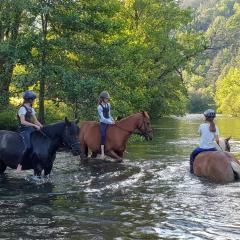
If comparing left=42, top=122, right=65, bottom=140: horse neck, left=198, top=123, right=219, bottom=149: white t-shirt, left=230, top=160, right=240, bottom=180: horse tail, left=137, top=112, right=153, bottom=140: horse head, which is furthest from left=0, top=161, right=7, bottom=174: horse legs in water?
left=230, top=160, right=240, bottom=180: horse tail

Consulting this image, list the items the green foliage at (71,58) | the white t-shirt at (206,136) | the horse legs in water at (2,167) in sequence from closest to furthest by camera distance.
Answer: the horse legs in water at (2,167), the white t-shirt at (206,136), the green foliage at (71,58)

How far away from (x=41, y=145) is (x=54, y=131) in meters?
0.55

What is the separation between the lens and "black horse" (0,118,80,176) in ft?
40.6

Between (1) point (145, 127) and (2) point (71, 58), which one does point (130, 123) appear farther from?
(2) point (71, 58)

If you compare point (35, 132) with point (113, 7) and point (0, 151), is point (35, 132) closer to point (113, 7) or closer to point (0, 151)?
point (0, 151)

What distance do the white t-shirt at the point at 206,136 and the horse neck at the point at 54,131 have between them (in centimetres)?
429

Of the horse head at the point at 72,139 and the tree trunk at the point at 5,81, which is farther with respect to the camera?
the tree trunk at the point at 5,81

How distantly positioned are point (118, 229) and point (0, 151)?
586 centimetres

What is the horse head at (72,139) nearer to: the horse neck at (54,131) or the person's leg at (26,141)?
the horse neck at (54,131)

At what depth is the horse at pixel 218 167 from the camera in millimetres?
12688

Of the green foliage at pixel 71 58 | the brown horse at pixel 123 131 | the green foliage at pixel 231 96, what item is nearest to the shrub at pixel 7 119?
the green foliage at pixel 71 58

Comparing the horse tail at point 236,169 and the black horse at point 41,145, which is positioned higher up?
the black horse at point 41,145

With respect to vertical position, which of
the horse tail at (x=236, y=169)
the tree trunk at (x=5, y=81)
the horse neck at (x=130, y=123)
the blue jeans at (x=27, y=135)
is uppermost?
the tree trunk at (x=5, y=81)

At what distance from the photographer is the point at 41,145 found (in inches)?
488
